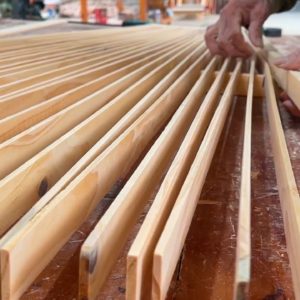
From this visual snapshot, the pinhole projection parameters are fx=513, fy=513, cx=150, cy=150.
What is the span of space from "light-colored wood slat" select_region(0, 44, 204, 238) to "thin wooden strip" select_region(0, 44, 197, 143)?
0.09 meters

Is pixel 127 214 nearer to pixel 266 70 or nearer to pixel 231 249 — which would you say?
pixel 231 249

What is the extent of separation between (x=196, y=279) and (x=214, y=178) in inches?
21.8

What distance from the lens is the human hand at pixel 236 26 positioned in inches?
116

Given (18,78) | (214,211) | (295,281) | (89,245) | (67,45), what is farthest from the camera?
(67,45)

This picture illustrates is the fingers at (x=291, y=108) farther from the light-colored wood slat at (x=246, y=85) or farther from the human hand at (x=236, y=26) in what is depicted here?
the human hand at (x=236, y=26)

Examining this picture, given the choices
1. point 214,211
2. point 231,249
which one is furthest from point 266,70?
point 231,249

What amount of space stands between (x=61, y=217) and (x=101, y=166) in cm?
23

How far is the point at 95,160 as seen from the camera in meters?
1.08

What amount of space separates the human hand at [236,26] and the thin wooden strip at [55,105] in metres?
0.69

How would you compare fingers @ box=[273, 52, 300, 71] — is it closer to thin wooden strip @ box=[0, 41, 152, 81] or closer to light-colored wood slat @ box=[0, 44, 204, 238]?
light-colored wood slat @ box=[0, 44, 204, 238]

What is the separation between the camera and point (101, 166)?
1.08 meters

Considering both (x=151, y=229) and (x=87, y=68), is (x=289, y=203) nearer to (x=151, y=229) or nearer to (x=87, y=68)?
(x=151, y=229)

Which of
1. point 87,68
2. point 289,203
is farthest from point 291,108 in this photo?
point 289,203

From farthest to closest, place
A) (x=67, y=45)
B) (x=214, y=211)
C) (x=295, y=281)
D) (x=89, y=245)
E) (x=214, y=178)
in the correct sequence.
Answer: (x=67, y=45) → (x=214, y=178) → (x=214, y=211) → (x=295, y=281) → (x=89, y=245)
